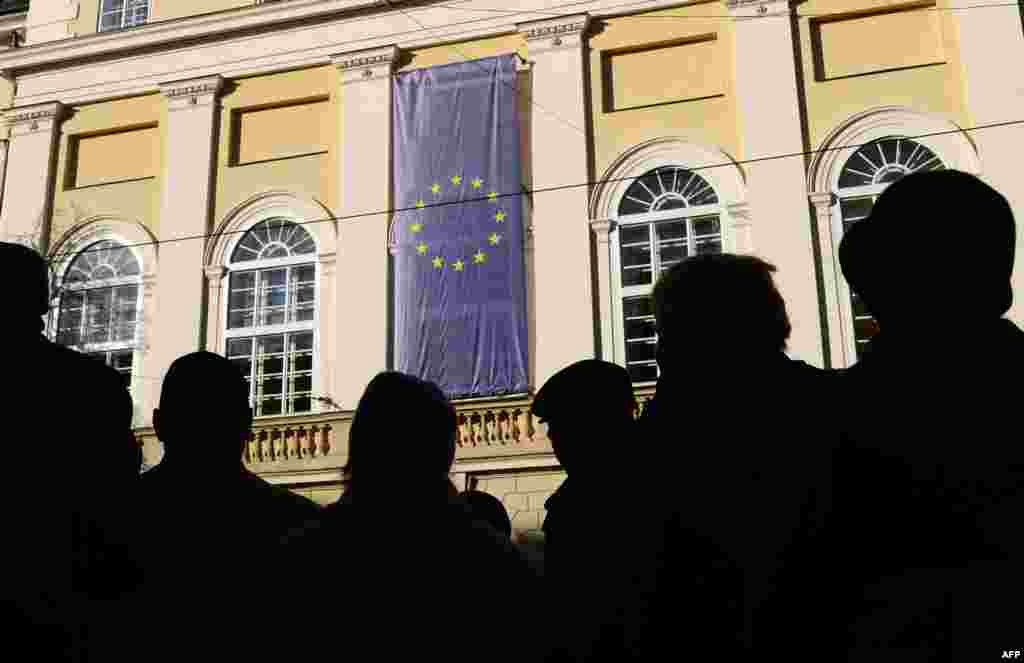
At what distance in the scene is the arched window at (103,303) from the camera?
585 inches

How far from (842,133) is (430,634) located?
12934mm

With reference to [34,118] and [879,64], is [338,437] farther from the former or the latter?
[879,64]

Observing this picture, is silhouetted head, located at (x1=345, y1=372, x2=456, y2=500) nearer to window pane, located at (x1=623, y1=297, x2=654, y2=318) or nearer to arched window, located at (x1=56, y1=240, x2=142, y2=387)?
window pane, located at (x1=623, y1=297, x2=654, y2=318)

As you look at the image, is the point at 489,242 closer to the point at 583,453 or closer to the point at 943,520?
the point at 583,453

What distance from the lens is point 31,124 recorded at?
16.0m

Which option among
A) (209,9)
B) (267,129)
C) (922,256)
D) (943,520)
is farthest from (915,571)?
(209,9)

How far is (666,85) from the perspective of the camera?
13984 mm

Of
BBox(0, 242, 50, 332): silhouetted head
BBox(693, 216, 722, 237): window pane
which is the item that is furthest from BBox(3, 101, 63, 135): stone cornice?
BBox(0, 242, 50, 332): silhouetted head

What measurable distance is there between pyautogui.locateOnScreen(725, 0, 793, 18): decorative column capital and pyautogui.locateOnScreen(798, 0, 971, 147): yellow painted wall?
302 mm

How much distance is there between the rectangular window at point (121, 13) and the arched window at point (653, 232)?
9927 mm

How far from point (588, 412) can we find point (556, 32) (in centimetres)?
1305

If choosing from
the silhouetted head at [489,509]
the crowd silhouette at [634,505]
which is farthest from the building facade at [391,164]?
the crowd silhouette at [634,505]

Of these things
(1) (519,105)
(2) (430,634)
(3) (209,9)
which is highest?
(3) (209,9)

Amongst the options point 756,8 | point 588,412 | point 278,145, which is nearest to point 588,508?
point 588,412
